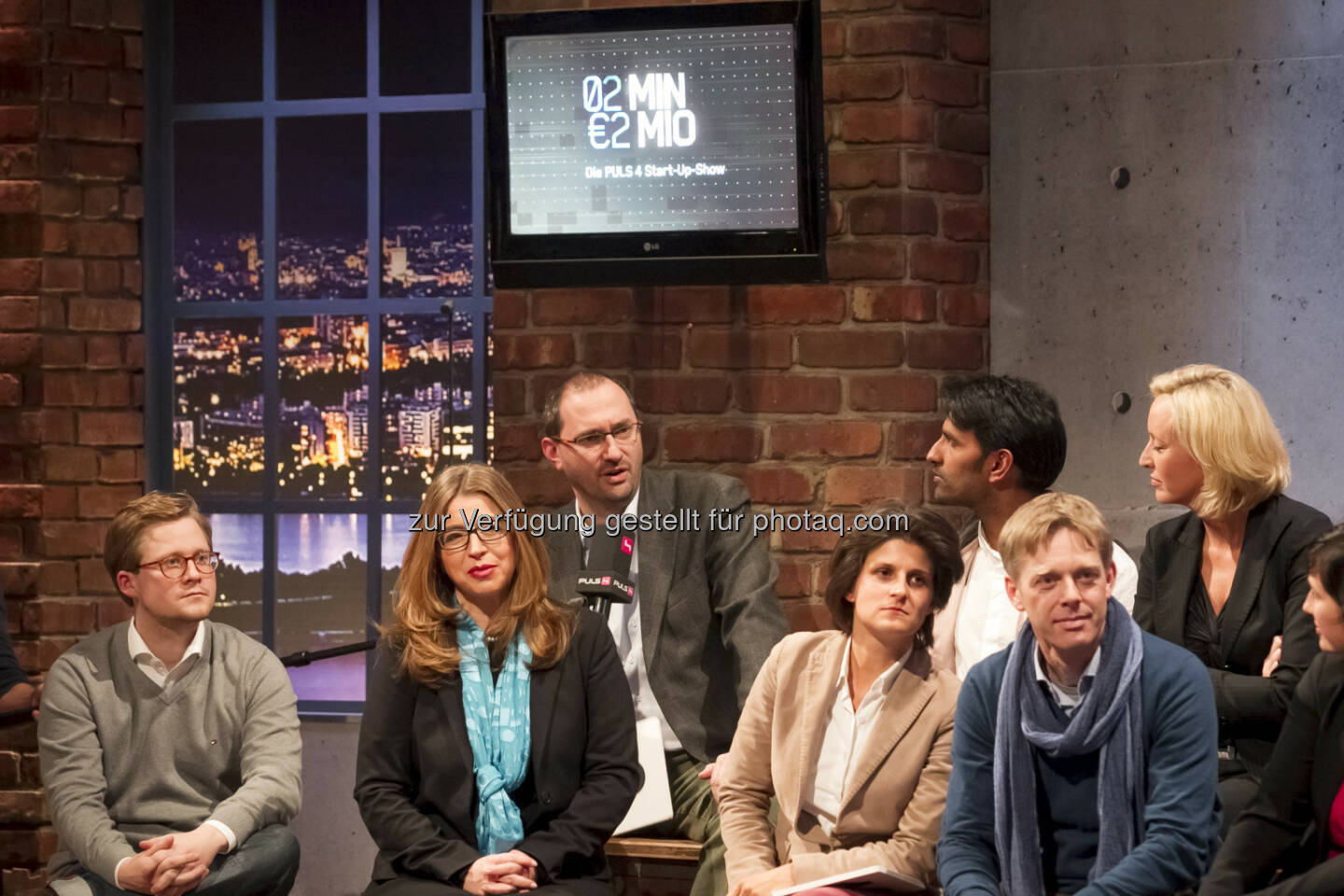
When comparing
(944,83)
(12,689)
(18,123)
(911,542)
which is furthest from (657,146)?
(12,689)

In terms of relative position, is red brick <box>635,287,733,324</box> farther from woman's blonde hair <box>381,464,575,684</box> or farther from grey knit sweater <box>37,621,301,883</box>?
grey knit sweater <box>37,621,301,883</box>

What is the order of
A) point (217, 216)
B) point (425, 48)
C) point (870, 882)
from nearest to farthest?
1. point (870, 882)
2. point (425, 48)
3. point (217, 216)

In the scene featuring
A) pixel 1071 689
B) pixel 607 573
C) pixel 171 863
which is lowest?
pixel 171 863

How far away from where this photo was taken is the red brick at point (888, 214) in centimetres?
354

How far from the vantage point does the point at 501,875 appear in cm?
273

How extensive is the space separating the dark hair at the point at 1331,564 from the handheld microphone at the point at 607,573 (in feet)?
4.62

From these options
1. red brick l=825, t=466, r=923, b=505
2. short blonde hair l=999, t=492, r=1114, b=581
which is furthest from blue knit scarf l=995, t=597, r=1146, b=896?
red brick l=825, t=466, r=923, b=505

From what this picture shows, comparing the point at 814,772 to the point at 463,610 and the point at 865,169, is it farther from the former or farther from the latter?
the point at 865,169

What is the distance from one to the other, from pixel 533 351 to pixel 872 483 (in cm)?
92

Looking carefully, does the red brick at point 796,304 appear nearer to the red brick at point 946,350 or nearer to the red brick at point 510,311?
the red brick at point 946,350

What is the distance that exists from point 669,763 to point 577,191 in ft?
4.38

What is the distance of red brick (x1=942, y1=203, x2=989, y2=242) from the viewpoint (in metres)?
3.61

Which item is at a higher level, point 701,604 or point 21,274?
point 21,274

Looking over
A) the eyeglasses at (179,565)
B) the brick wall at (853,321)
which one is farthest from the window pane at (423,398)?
the eyeglasses at (179,565)
